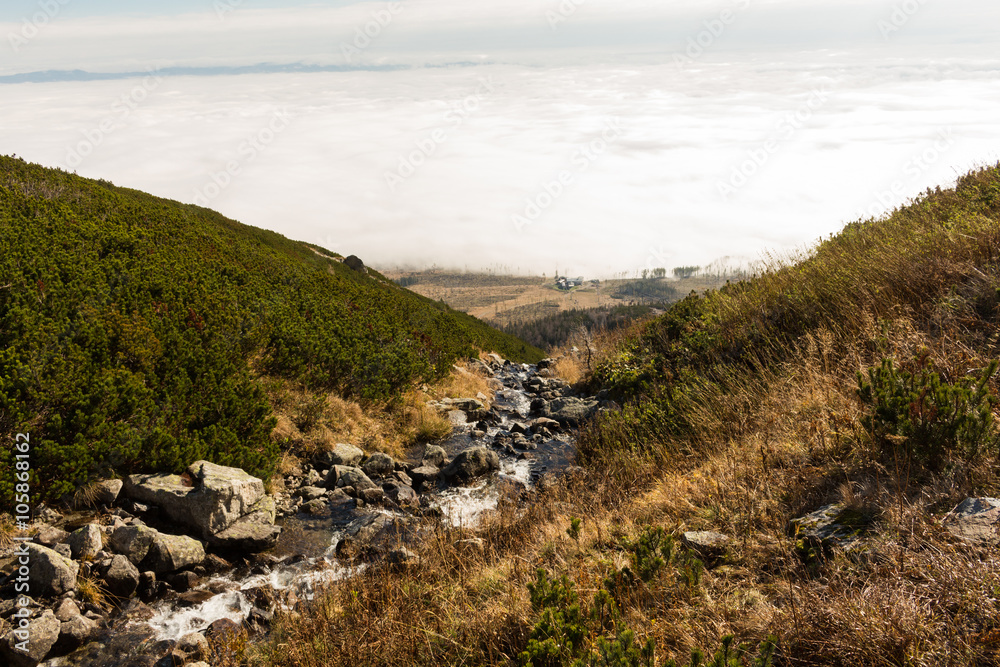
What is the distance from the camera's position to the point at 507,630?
3.42m

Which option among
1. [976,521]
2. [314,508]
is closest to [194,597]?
[314,508]

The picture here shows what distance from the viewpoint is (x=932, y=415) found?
3643 mm

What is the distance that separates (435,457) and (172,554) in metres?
5.40

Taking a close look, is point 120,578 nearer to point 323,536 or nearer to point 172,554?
point 172,554

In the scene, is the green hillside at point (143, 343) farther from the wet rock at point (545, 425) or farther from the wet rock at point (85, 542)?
the wet rock at point (545, 425)

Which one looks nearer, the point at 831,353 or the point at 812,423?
the point at 812,423

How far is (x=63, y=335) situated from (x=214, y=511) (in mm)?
3167

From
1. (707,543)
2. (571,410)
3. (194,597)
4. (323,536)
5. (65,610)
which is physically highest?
(707,543)

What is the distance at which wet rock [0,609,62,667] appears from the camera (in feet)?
13.9

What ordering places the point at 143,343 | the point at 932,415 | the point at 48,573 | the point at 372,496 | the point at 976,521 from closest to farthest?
the point at 976,521
the point at 932,415
the point at 48,573
the point at 143,343
the point at 372,496

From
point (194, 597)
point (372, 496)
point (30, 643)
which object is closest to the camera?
point (30, 643)

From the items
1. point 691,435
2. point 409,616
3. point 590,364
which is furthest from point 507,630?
point 590,364

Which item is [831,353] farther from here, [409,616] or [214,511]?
[214,511]

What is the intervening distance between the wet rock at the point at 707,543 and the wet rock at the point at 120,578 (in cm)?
558
